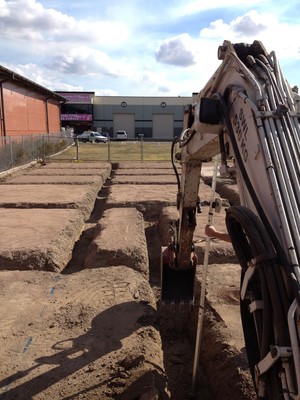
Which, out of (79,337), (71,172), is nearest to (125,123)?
(71,172)

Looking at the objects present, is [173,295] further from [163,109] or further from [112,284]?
[163,109]

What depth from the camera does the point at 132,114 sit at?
219 ft

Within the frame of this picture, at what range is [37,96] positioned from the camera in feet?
98.2

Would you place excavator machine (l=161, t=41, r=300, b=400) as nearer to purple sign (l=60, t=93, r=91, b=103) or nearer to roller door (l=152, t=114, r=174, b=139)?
purple sign (l=60, t=93, r=91, b=103)

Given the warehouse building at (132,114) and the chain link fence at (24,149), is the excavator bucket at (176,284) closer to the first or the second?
the chain link fence at (24,149)

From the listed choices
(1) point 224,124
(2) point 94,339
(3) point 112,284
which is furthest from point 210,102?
(3) point 112,284

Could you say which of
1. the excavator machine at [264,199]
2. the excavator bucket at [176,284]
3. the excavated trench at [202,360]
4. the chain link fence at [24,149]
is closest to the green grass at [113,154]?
the chain link fence at [24,149]

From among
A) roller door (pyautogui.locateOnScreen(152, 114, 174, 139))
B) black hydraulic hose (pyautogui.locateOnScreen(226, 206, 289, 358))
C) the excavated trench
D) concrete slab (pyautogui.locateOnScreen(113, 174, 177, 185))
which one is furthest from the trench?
roller door (pyautogui.locateOnScreen(152, 114, 174, 139))

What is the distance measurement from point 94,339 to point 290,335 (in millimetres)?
3366

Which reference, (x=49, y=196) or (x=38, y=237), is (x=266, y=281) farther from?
(x=49, y=196)

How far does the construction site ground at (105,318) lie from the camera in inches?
166

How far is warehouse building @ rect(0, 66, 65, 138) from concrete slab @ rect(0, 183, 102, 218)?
7487 mm

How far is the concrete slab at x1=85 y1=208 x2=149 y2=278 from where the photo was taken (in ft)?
25.3

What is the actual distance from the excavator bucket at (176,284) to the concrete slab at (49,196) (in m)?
5.92
